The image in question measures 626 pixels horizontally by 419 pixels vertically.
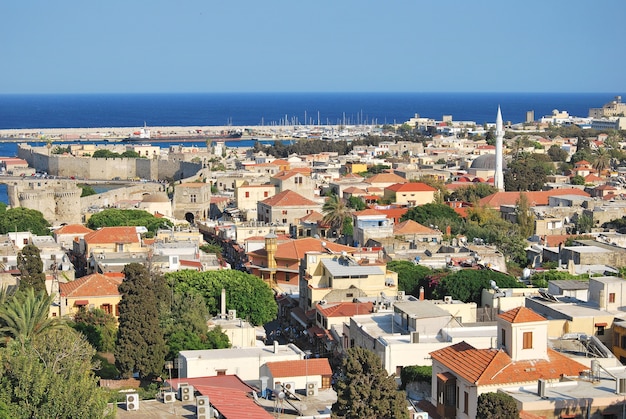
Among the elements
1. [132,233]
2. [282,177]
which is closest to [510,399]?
[132,233]

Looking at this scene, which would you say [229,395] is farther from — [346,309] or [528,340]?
[346,309]

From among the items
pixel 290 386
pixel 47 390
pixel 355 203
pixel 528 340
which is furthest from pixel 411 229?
pixel 47 390

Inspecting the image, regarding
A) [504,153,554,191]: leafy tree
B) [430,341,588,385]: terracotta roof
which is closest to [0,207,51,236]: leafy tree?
[504,153,554,191]: leafy tree

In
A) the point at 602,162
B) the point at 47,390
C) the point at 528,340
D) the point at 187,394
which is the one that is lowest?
the point at 602,162

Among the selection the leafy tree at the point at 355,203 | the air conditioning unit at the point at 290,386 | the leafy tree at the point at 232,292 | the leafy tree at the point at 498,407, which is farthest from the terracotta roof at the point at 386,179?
the leafy tree at the point at 498,407

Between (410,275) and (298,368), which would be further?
(410,275)

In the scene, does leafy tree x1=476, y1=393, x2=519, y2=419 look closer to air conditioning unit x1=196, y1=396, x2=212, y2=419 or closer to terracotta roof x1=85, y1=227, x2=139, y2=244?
air conditioning unit x1=196, y1=396, x2=212, y2=419

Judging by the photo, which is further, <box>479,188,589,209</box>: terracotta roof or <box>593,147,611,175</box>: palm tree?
<box>593,147,611,175</box>: palm tree
